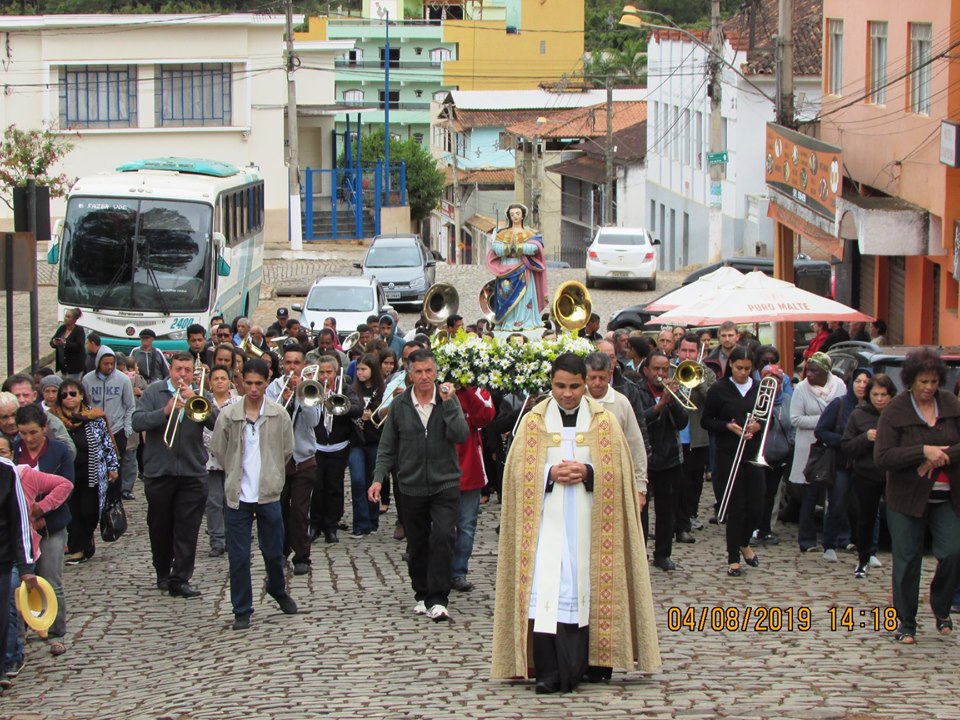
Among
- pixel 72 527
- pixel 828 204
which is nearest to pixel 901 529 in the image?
pixel 72 527

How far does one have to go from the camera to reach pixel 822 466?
40.0 feet

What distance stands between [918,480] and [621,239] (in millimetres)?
27706

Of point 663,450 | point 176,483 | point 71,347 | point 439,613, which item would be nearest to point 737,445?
point 663,450

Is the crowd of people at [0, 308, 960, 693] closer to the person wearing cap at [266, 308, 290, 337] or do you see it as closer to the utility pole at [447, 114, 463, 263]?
the person wearing cap at [266, 308, 290, 337]

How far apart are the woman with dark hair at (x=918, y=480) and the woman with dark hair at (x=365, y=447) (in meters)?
5.05

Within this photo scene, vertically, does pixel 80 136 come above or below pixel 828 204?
above

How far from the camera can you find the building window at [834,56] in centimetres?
2688

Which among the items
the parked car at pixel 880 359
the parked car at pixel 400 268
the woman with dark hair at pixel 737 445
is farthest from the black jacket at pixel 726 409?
the parked car at pixel 400 268

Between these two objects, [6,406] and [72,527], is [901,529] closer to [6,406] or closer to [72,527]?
[6,406]

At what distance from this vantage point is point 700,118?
4819 cm

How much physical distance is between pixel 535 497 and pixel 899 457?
2.54 meters

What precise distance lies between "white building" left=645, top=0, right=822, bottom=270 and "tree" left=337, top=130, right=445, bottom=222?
41.1 feet

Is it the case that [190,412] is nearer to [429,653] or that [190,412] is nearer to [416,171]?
[429,653]

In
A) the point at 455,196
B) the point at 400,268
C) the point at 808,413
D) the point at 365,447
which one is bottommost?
the point at 365,447
